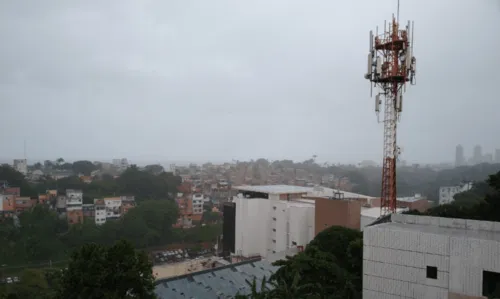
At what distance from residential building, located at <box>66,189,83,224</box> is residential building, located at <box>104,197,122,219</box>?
173 centimetres

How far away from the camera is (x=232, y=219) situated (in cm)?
1789

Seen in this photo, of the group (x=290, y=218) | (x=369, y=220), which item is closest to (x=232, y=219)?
(x=290, y=218)

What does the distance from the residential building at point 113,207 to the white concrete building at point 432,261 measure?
80.0 ft

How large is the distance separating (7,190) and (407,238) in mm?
27914

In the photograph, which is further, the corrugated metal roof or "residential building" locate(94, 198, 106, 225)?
"residential building" locate(94, 198, 106, 225)

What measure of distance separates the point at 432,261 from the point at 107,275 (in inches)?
183

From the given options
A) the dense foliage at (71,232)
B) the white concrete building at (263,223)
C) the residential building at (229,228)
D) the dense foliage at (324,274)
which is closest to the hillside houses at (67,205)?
the dense foliage at (71,232)

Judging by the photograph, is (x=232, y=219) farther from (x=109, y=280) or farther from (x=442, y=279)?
(x=442, y=279)

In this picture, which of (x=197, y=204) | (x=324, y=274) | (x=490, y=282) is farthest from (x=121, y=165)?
(x=490, y=282)

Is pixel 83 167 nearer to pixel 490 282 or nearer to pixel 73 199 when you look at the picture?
pixel 73 199

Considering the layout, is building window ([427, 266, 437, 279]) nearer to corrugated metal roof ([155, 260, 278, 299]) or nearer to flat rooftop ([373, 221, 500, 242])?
flat rooftop ([373, 221, 500, 242])

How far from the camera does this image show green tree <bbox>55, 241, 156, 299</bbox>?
5.70 metres

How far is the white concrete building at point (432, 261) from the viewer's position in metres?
4.71

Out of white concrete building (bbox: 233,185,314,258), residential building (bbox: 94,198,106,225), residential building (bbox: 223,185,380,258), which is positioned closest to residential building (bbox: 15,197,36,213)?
residential building (bbox: 94,198,106,225)
